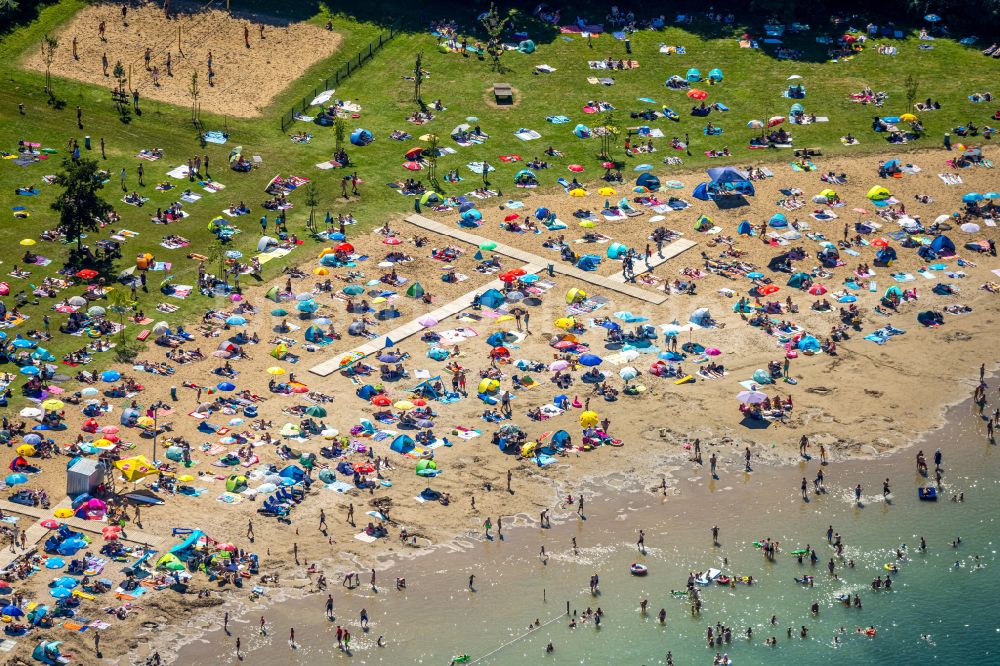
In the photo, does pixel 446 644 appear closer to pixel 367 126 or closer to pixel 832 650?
pixel 832 650

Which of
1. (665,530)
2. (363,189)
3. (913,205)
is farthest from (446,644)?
(913,205)

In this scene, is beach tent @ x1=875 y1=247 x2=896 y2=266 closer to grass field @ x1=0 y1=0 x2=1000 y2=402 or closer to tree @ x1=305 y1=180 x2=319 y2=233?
grass field @ x1=0 y1=0 x2=1000 y2=402

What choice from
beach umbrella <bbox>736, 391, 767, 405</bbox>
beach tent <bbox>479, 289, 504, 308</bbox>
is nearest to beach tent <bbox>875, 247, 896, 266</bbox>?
beach umbrella <bbox>736, 391, 767, 405</bbox>

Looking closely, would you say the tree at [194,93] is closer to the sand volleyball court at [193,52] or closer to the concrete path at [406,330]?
the sand volleyball court at [193,52]

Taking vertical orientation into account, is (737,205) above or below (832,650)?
above

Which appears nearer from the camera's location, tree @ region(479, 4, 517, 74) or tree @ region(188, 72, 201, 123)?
tree @ region(188, 72, 201, 123)

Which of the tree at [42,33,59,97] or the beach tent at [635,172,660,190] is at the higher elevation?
the tree at [42,33,59,97]
